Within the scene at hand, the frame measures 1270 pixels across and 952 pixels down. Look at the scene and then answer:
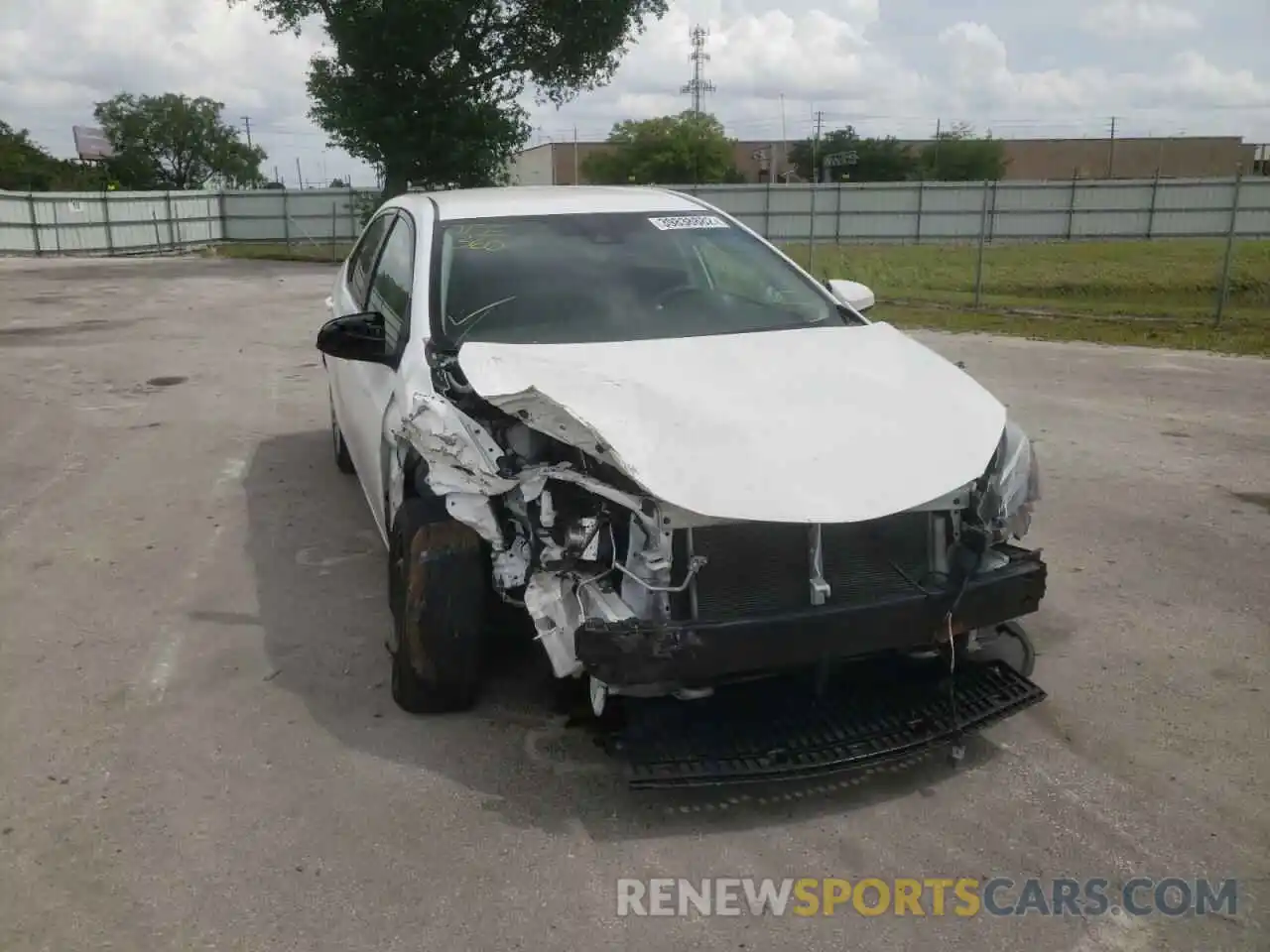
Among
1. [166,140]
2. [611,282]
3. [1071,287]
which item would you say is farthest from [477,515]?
[166,140]

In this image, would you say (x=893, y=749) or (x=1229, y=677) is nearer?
(x=893, y=749)

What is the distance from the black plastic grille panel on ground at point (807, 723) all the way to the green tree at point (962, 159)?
65116 mm

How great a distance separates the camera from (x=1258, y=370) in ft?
32.7

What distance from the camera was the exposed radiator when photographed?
3.12 metres

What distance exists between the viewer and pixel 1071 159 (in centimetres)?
7306

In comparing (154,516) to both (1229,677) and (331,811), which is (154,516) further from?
(1229,677)

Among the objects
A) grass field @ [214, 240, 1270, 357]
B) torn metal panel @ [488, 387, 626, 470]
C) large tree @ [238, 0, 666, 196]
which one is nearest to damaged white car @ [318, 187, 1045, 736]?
torn metal panel @ [488, 387, 626, 470]

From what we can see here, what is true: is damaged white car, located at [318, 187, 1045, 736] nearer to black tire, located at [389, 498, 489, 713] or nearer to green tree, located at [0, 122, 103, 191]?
black tire, located at [389, 498, 489, 713]

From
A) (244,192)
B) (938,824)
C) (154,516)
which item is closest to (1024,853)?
(938,824)

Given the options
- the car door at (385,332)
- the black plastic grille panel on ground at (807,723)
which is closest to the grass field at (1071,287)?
the car door at (385,332)

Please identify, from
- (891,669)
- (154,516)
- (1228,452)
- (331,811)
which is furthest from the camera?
(1228,452)

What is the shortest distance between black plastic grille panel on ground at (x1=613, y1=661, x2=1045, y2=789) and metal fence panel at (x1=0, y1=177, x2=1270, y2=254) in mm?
28247

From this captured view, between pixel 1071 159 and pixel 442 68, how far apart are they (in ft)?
191

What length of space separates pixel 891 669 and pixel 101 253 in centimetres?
3298
